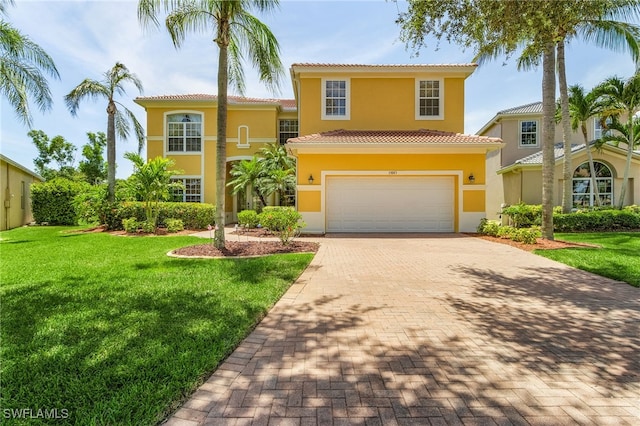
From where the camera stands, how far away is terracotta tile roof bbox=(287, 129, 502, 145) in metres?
13.7

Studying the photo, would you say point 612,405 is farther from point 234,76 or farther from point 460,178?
point 460,178

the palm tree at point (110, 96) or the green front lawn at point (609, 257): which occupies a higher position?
the palm tree at point (110, 96)

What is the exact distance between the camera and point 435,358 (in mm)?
3299

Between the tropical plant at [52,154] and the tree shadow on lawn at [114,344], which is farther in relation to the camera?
the tropical plant at [52,154]

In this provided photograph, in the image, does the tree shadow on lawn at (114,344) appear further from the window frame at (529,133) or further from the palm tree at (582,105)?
the window frame at (529,133)

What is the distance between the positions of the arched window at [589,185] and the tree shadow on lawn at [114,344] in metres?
20.1

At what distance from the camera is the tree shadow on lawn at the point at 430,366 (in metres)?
2.49

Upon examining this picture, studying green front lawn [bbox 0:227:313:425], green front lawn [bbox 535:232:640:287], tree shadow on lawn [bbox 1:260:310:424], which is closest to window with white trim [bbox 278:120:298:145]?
green front lawn [bbox 0:227:313:425]

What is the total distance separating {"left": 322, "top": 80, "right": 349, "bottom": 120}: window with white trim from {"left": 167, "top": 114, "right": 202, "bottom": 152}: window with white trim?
861cm

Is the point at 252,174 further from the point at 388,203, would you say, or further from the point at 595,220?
the point at 595,220

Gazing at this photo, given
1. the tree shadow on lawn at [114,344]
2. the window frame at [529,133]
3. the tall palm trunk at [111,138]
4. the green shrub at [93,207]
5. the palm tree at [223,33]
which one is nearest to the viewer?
the tree shadow on lawn at [114,344]

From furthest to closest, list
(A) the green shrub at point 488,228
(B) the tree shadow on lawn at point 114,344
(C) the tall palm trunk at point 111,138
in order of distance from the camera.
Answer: (C) the tall palm trunk at point 111,138, (A) the green shrub at point 488,228, (B) the tree shadow on lawn at point 114,344

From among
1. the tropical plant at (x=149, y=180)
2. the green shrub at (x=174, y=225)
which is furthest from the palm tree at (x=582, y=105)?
the green shrub at (x=174, y=225)
